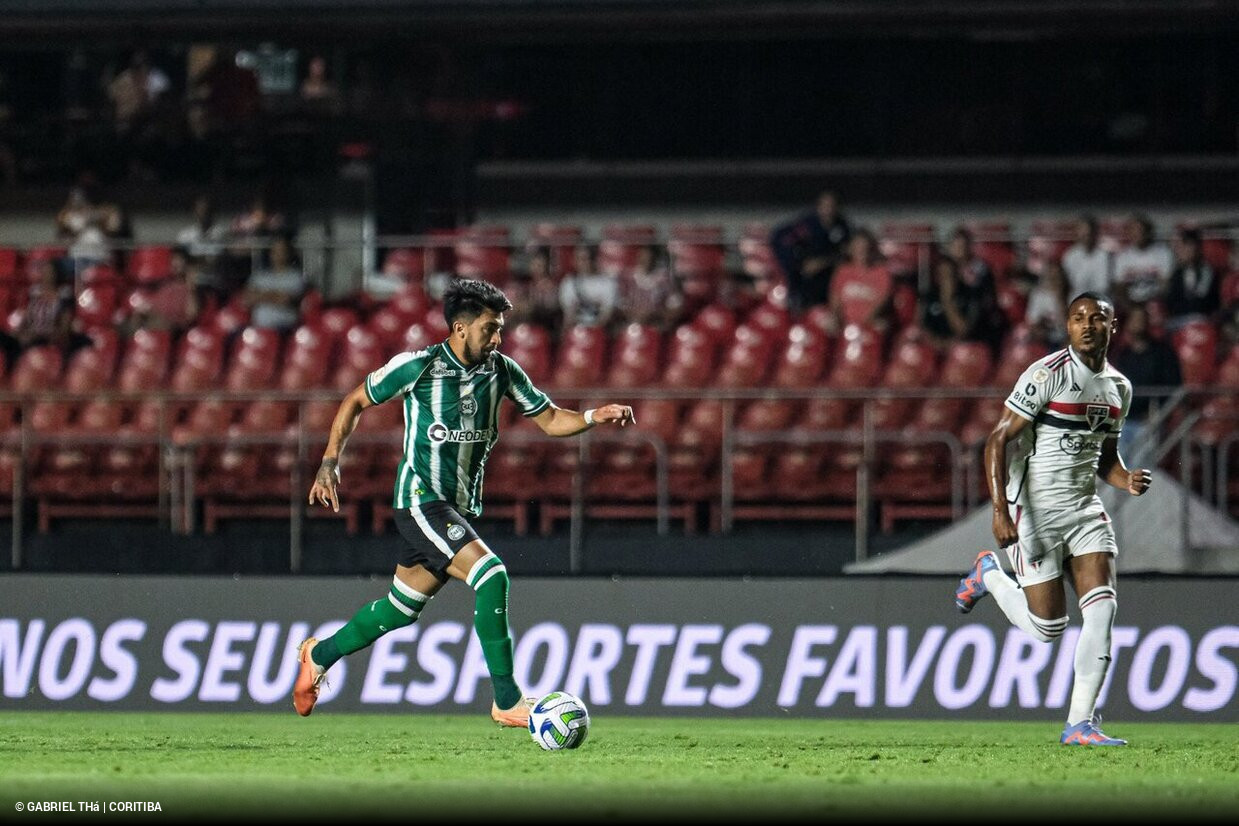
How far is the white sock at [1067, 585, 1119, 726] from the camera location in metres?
9.31

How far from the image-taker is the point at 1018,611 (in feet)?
32.1

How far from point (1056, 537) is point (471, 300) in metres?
2.88

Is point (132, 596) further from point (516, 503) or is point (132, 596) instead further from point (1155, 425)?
point (1155, 425)

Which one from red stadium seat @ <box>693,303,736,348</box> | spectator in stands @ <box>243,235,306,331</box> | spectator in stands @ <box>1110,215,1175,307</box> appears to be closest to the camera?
spectator in stands @ <box>1110,215,1175,307</box>

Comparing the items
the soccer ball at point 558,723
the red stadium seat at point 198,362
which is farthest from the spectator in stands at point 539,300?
the soccer ball at point 558,723

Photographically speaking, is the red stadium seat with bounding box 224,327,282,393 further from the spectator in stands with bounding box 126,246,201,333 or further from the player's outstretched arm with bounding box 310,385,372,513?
the player's outstretched arm with bounding box 310,385,372,513

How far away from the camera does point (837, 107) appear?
66.8 ft

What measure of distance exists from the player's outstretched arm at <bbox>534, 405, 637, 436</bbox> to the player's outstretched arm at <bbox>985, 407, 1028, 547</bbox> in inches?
63.8

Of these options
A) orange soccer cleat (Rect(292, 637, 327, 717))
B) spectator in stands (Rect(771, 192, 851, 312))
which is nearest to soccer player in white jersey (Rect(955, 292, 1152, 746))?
orange soccer cleat (Rect(292, 637, 327, 717))

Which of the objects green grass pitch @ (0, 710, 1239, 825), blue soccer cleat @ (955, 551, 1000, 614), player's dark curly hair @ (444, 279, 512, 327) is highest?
player's dark curly hair @ (444, 279, 512, 327)

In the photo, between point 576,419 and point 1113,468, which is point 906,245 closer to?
point 1113,468

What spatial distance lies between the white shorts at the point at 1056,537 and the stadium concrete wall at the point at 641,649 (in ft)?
7.76

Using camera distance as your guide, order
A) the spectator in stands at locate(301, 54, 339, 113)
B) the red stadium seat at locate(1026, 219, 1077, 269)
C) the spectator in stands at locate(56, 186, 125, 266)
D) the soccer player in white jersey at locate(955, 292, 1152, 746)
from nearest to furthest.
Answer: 1. the soccer player in white jersey at locate(955, 292, 1152, 746)
2. the red stadium seat at locate(1026, 219, 1077, 269)
3. the spectator in stands at locate(56, 186, 125, 266)
4. the spectator in stands at locate(301, 54, 339, 113)

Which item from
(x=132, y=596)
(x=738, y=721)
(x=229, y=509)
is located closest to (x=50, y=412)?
(x=229, y=509)
